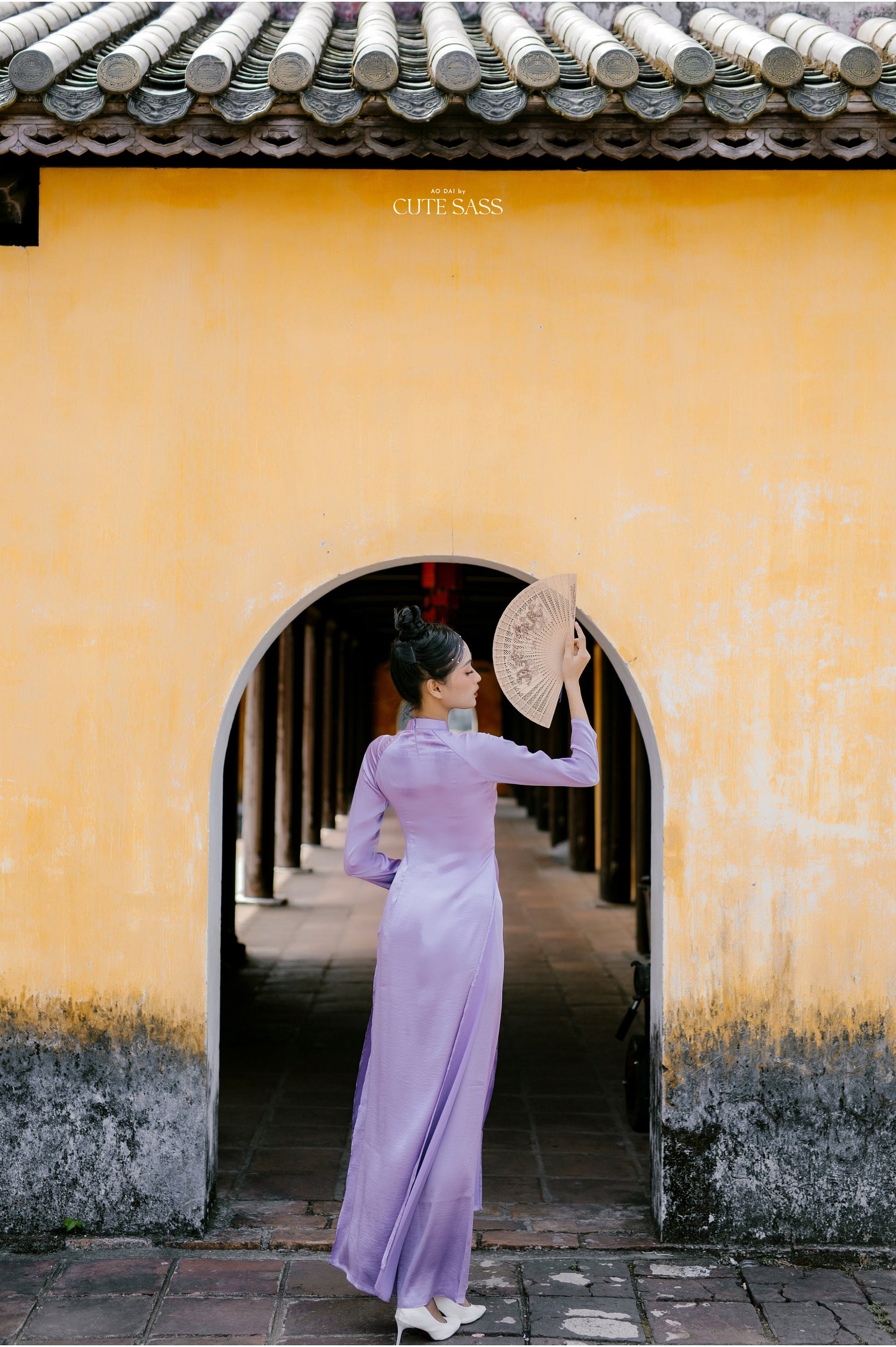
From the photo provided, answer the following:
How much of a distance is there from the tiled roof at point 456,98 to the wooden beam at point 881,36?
15 millimetres

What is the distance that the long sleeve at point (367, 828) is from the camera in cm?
370

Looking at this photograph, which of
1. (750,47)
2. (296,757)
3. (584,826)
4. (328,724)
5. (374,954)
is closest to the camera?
(750,47)

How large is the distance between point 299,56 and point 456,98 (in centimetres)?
50

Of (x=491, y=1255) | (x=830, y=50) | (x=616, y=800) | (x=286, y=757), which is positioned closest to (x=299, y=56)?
(x=830, y=50)

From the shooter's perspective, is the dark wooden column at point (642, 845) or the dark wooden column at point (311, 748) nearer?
the dark wooden column at point (642, 845)

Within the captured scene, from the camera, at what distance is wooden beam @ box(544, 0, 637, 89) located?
3.62 meters

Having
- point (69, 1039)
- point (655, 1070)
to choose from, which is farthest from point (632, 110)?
point (69, 1039)

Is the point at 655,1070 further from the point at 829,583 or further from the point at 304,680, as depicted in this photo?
the point at 304,680

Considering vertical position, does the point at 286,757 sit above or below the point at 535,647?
below

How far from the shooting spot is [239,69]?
4.08 m

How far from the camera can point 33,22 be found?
4.33 meters

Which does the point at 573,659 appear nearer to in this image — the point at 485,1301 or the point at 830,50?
the point at 485,1301

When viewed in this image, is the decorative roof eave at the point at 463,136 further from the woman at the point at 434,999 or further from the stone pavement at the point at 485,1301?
the stone pavement at the point at 485,1301

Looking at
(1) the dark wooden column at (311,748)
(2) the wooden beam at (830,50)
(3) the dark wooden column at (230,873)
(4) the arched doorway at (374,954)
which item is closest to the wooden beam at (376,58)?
(2) the wooden beam at (830,50)
